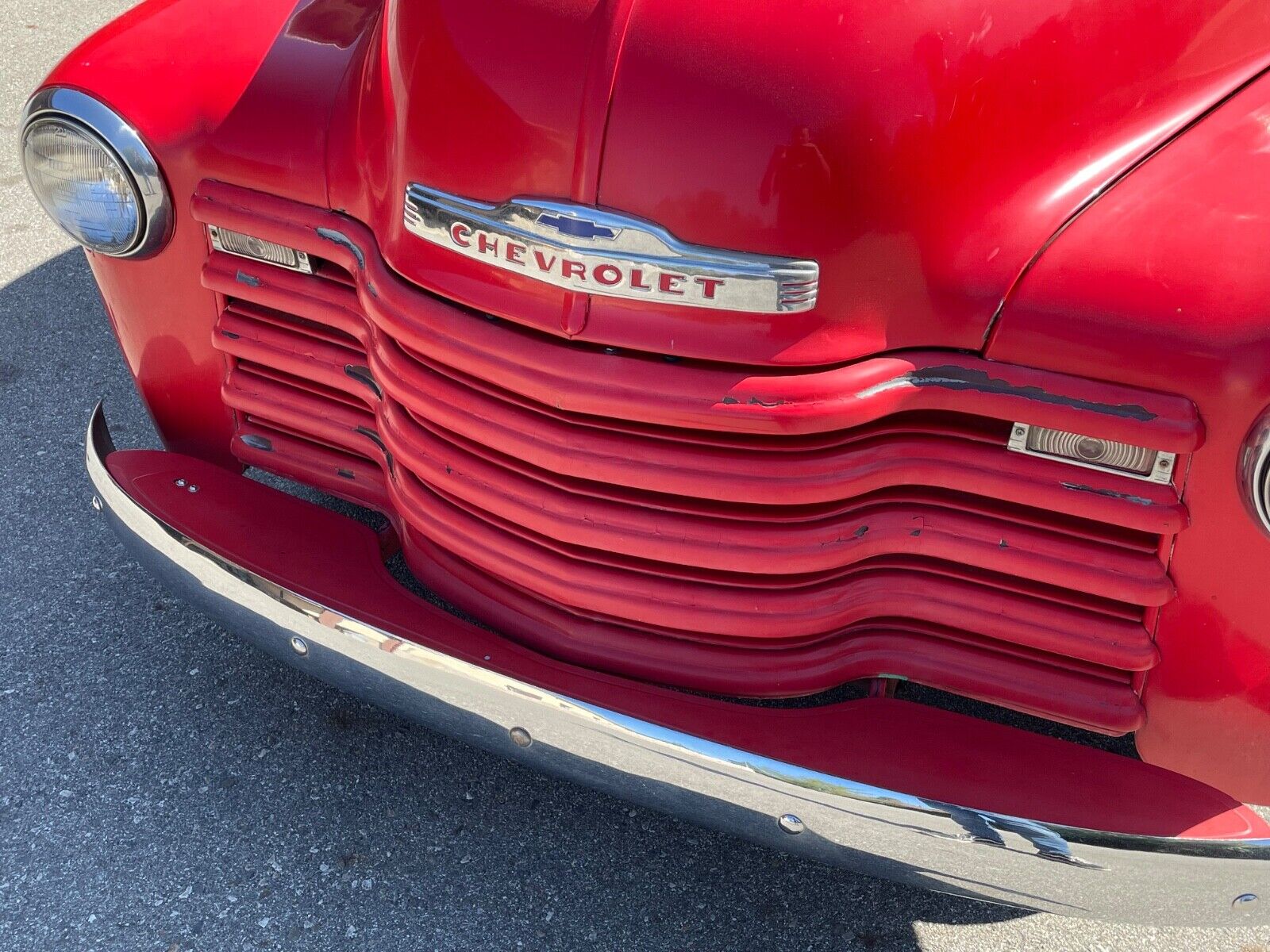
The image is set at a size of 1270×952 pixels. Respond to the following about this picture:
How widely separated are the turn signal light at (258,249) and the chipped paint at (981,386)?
0.97 metres

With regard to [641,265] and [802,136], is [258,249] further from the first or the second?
[802,136]

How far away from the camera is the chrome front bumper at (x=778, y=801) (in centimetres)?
147

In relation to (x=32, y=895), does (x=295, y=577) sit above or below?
above

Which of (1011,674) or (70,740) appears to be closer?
(1011,674)

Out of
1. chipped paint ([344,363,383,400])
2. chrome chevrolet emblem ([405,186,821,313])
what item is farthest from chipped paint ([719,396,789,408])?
chipped paint ([344,363,383,400])

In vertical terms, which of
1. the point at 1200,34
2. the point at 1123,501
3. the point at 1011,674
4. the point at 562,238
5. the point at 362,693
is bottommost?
the point at 362,693

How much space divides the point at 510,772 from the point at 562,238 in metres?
1.13

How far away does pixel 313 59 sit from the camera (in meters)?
1.96

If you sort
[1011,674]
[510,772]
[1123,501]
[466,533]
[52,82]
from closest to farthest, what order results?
[1123,501] < [1011,674] < [466,533] < [52,82] < [510,772]

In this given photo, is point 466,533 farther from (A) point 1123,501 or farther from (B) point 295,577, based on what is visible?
(A) point 1123,501

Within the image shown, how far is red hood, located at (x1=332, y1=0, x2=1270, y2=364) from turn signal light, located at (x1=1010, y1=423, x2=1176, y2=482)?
0.50ft

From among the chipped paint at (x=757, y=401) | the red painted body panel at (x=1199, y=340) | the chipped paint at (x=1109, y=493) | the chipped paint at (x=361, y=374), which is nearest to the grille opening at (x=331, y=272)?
the chipped paint at (x=361, y=374)

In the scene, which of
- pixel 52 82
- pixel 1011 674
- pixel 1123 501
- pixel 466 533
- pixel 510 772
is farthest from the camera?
pixel 510 772

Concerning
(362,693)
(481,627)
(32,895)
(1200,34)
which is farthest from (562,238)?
(32,895)
